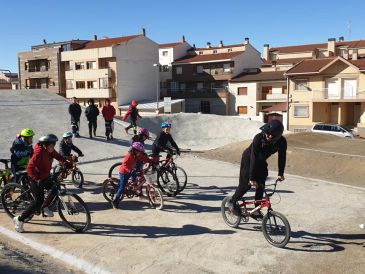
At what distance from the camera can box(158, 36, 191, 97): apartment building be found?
2507 inches

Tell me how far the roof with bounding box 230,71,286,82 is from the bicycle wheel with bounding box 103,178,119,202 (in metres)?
45.5

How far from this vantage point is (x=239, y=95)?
56.2 metres

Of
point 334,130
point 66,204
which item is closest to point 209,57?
point 334,130

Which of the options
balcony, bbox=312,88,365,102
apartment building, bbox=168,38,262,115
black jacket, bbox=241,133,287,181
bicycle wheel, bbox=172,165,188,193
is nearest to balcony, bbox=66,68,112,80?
apartment building, bbox=168,38,262,115

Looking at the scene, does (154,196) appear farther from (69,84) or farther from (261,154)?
(69,84)

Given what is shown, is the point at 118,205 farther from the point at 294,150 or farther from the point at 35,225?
the point at 294,150

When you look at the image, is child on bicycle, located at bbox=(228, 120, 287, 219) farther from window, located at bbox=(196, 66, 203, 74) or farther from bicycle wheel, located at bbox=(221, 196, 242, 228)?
window, located at bbox=(196, 66, 203, 74)

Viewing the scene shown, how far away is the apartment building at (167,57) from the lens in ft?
209

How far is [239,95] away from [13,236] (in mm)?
51005

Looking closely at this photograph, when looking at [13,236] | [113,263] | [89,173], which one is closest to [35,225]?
[13,236]

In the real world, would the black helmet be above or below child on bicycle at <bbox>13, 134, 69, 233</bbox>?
above

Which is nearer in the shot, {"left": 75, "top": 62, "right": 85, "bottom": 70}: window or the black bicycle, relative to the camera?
the black bicycle

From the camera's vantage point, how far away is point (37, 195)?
23.3ft

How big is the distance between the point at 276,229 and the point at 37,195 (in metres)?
4.34
